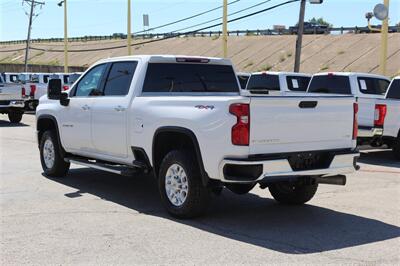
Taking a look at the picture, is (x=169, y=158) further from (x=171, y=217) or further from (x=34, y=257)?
(x=34, y=257)

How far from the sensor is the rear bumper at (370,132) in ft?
39.7

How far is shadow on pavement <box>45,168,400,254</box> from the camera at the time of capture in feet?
19.6

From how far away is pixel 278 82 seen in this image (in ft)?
55.1

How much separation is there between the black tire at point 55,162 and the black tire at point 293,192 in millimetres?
3659

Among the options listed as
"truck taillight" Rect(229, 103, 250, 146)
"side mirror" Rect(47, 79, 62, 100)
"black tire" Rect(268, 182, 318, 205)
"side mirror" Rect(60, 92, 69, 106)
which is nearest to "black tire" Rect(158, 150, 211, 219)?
"truck taillight" Rect(229, 103, 250, 146)

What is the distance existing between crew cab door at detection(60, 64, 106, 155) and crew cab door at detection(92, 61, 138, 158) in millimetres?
187

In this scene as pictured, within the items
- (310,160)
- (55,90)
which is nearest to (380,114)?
(310,160)

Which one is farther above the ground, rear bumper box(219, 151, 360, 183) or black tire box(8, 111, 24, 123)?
rear bumper box(219, 151, 360, 183)

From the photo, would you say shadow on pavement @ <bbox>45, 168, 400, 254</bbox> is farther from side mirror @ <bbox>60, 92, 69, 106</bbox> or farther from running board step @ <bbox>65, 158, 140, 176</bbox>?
side mirror @ <bbox>60, 92, 69, 106</bbox>

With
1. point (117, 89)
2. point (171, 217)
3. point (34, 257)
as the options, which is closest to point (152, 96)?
point (117, 89)

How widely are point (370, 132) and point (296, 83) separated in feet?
17.4

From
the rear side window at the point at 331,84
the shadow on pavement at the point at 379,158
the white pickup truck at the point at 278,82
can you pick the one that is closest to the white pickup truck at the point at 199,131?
the shadow on pavement at the point at 379,158

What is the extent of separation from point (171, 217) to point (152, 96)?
159 centimetres

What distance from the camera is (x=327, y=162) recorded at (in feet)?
22.0
